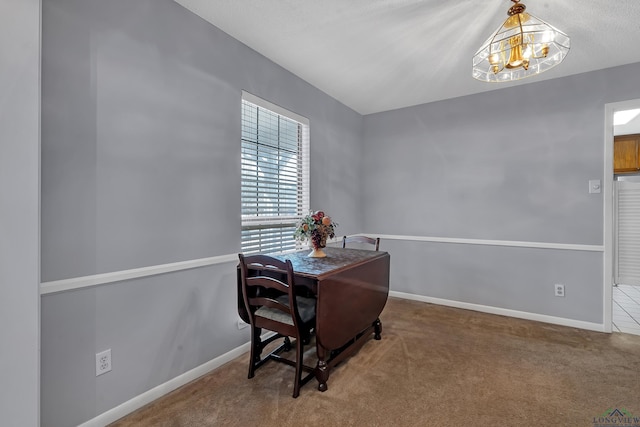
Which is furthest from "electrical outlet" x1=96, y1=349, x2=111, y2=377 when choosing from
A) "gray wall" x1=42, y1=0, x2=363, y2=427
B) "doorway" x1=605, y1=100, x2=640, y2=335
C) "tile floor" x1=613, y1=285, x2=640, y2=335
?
"tile floor" x1=613, y1=285, x2=640, y2=335

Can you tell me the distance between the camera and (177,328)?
1.90 m

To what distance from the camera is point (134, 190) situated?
169cm

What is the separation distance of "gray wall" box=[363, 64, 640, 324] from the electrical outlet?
3107 mm

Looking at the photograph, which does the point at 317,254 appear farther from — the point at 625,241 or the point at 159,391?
the point at 625,241

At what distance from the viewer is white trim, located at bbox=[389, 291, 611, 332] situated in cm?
283

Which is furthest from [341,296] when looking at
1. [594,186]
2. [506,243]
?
[594,186]

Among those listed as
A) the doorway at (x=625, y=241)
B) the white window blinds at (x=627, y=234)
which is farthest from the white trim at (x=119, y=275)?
the white window blinds at (x=627, y=234)

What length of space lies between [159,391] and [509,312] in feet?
10.8

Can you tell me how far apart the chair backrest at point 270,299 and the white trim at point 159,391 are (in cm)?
47

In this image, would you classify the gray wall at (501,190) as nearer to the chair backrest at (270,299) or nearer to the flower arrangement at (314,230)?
the flower arrangement at (314,230)

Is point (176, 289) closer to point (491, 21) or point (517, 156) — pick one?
point (491, 21)

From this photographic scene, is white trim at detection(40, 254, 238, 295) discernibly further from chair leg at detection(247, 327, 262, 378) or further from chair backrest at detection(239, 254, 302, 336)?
chair leg at detection(247, 327, 262, 378)
